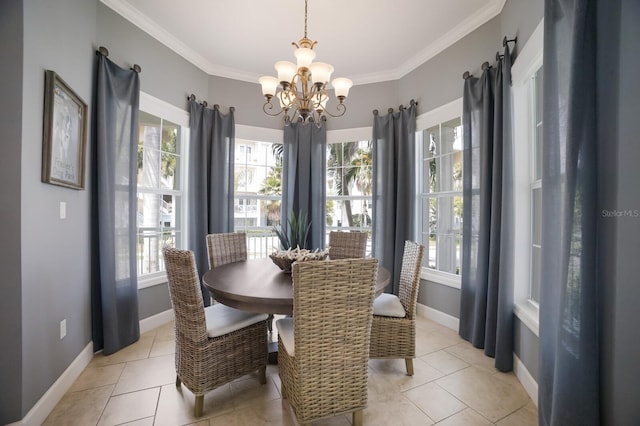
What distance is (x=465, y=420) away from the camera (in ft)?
5.49

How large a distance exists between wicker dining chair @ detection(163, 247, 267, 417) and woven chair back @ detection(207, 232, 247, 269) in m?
0.81

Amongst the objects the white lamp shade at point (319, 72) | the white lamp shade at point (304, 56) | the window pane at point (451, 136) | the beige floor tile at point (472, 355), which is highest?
the white lamp shade at point (304, 56)

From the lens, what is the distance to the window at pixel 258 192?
390 centimetres

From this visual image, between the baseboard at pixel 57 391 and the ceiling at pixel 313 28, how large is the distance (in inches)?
112

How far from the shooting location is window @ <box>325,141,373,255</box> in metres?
3.94

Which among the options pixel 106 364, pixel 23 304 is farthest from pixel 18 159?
pixel 106 364

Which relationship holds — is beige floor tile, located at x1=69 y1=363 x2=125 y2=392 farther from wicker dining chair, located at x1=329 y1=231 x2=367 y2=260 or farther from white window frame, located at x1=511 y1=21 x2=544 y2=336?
white window frame, located at x1=511 y1=21 x2=544 y2=336

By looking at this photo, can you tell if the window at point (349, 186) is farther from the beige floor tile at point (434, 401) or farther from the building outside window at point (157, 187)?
the beige floor tile at point (434, 401)

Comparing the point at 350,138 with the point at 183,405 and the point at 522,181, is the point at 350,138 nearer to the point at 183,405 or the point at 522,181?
the point at 522,181

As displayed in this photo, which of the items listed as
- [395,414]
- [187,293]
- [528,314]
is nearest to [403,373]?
[395,414]

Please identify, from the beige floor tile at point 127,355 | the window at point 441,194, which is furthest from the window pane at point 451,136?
the beige floor tile at point 127,355

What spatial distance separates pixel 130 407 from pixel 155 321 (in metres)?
1.32

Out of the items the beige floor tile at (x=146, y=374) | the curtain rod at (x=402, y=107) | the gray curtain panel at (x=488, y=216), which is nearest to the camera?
the beige floor tile at (x=146, y=374)

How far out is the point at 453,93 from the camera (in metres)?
2.99
